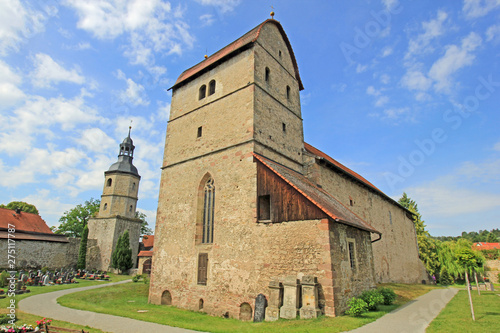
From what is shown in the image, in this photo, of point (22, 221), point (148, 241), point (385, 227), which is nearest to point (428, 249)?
point (385, 227)

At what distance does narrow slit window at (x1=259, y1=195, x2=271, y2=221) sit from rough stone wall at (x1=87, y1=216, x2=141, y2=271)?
30.2 metres

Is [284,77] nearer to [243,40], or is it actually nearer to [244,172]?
[243,40]

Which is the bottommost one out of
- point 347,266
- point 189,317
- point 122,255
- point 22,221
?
point 189,317

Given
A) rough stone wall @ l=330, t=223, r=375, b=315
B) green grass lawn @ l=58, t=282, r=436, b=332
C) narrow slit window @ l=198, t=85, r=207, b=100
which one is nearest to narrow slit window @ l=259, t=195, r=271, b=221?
rough stone wall @ l=330, t=223, r=375, b=315

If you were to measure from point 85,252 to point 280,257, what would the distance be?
31.7 m

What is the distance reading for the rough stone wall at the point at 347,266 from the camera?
9359mm

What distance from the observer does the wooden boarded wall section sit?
10.2 m


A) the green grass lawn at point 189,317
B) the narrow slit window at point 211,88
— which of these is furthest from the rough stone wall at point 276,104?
the green grass lawn at point 189,317

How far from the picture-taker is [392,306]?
1140 cm

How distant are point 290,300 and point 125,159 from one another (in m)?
36.6

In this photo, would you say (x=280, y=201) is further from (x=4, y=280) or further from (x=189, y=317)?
(x=4, y=280)

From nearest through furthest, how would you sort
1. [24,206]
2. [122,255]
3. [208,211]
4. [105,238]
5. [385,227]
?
[208,211]
[385,227]
[122,255]
[105,238]
[24,206]

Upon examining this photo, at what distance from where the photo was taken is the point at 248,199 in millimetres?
12094

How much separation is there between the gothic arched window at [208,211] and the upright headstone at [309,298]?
223 inches
